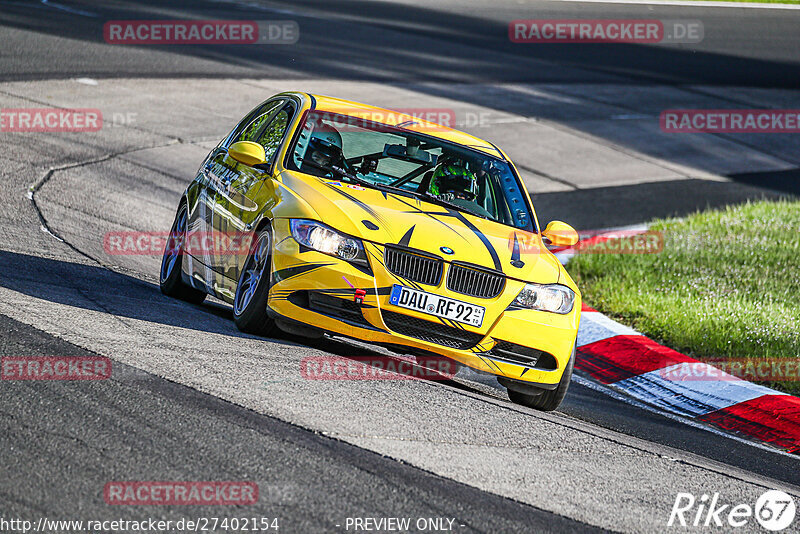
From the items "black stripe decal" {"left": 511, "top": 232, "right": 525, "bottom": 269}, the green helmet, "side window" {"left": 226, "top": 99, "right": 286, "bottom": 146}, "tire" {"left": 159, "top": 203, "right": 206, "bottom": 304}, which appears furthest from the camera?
"side window" {"left": 226, "top": 99, "right": 286, "bottom": 146}

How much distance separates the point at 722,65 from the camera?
1141 inches

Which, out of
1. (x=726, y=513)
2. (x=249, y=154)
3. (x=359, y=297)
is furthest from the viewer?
(x=249, y=154)

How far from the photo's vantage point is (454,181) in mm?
8055

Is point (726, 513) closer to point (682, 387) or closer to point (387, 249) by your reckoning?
point (387, 249)

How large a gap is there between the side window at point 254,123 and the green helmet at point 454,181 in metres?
1.39

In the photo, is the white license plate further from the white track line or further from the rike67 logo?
the white track line

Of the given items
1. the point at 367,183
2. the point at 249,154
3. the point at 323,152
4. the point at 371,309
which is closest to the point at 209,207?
the point at 249,154

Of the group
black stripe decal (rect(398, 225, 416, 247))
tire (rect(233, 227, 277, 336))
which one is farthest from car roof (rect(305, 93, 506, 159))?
black stripe decal (rect(398, 225, 416, 247))

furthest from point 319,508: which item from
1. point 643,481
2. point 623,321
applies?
A: point 623,321

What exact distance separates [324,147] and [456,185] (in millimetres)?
978

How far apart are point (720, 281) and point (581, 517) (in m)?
6.60

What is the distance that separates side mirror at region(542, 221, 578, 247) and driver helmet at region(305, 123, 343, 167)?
155cm

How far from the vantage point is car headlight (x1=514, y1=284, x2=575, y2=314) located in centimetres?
682

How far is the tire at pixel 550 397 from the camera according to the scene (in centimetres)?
702
